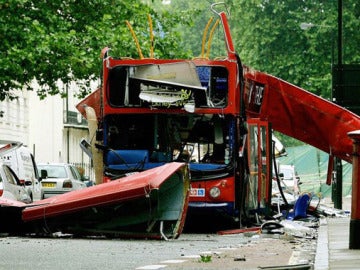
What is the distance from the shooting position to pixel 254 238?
2342 cm

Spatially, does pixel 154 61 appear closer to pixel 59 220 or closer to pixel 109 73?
pixel 109 73

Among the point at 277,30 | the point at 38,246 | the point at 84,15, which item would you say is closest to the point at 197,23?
the point at 277,30

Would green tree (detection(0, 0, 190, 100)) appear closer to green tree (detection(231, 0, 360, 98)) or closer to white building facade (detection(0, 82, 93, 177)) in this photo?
white building facade (detection(0, 82, 93, 177))

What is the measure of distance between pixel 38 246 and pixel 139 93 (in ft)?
22.9

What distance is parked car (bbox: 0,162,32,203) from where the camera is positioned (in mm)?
27547

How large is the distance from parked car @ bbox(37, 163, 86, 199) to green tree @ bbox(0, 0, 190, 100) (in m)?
2.60

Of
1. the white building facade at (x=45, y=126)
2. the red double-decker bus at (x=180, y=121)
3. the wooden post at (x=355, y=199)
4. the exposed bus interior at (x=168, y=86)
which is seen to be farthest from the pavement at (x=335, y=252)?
the white building facade at (x=45, y=126)

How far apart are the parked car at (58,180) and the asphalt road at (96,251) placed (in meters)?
21.7

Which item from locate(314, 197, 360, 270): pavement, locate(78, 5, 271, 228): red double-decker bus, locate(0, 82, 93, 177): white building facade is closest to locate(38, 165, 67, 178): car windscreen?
locate(0, 82, 93, 177): white building facade

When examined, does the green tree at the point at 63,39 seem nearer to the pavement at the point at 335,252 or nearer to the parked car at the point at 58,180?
the parked car at the point at 58,180

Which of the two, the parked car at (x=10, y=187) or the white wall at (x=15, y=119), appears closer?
the parked car at (x=10, y=187)

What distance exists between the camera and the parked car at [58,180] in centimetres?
4531

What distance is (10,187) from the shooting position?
28062mm

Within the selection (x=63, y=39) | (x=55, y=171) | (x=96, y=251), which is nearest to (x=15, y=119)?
(x=55, y=171)
